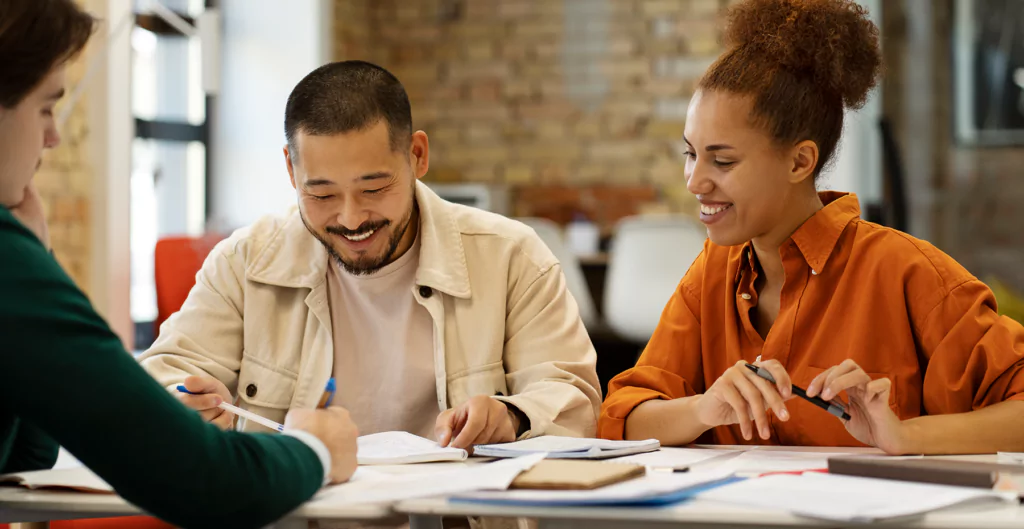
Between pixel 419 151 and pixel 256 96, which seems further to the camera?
pixel 256 96

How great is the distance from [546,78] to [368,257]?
520 cm

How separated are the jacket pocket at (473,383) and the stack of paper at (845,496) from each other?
73cm

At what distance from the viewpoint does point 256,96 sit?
591 centimetres

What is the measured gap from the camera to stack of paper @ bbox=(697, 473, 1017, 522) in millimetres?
1075

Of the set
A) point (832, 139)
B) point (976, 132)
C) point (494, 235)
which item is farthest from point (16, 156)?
point (976, 132)

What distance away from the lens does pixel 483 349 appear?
1927 millimetres

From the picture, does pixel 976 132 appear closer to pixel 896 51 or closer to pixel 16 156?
pixel 896 51

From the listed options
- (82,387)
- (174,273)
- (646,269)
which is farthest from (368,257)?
(646,269)

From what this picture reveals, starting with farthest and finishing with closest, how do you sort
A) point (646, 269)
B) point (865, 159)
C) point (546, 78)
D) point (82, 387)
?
point (546, 78) → point (865, 159) → point (646, 269) → point (82, 387)

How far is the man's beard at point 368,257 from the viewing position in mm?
1840

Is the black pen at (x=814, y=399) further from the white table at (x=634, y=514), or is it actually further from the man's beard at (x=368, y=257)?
the man's beard at (x=368, y=257)

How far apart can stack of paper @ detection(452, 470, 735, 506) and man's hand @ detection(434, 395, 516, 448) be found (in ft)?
1.26

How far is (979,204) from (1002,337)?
519 cm

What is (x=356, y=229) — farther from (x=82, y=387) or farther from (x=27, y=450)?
(x=82, y=387)
